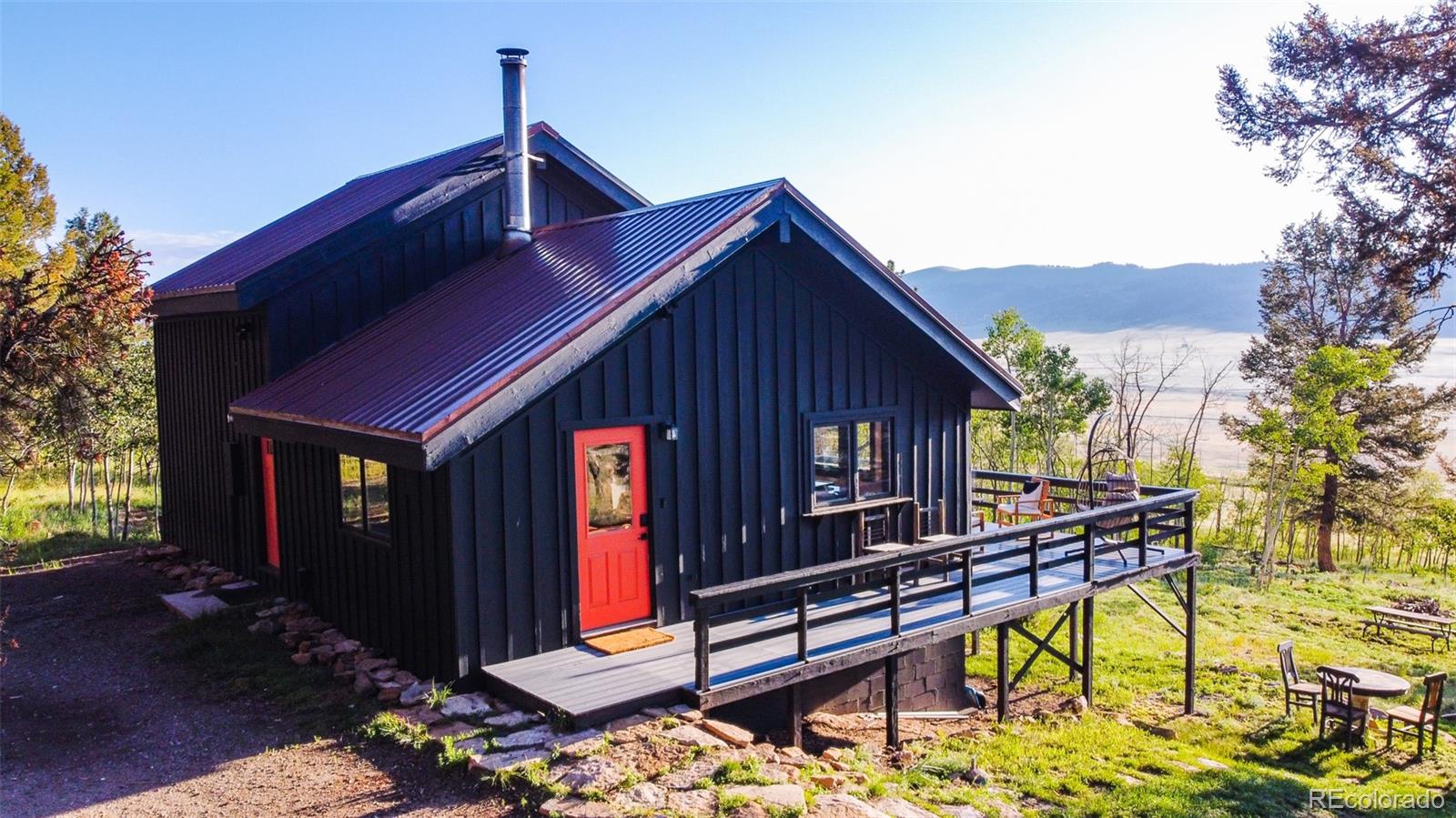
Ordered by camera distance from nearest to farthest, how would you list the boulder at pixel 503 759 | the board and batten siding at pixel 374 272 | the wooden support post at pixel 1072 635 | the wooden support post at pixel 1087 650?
the boulder at pixel 503 759
the board and batten siding at pixel 374 272
the wooden support post at pixel 1087 650
the wooden support post at pixel 1072 635

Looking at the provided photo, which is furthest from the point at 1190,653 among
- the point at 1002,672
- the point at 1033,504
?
the point at 1002,672

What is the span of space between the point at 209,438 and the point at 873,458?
856cm

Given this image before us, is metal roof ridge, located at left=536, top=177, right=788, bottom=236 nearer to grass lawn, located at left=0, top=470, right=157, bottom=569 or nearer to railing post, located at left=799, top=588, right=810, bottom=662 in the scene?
railing post, located at left=799, top=588, right=810, bottom=662

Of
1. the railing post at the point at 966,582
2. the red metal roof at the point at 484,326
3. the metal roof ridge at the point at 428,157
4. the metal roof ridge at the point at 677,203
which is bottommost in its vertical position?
the railing post at the point at 966,582

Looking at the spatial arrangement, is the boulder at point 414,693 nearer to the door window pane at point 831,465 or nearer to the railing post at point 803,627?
the railing post at point 803,627

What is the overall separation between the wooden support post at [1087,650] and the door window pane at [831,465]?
10.1ft

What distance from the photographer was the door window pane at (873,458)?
10867mm

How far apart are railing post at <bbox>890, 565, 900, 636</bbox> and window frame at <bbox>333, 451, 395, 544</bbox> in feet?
14.6

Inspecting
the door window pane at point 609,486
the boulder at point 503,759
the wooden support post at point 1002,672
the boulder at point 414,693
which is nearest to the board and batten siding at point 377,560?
the boulder at point 414,693

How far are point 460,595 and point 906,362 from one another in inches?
227

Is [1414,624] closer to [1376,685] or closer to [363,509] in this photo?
[1376,685]

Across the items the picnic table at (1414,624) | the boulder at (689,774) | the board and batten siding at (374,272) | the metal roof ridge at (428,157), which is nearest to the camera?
the boulder at (689,774)

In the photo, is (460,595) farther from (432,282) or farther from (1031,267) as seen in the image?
(1031,267)

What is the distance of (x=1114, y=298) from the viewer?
6462 inches
